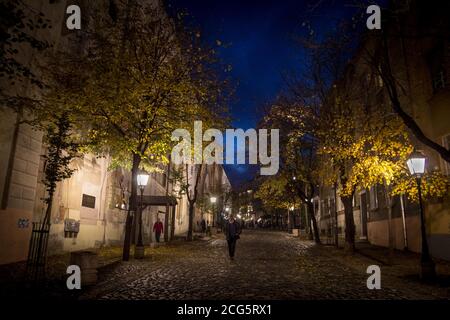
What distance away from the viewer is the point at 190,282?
9.67 meters

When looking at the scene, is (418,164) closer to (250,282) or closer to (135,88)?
(250,282)

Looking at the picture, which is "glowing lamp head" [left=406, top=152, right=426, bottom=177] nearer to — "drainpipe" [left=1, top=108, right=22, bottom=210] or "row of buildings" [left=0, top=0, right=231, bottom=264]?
"row of buildings" [left=0, top=0, right=231, bottom=264]

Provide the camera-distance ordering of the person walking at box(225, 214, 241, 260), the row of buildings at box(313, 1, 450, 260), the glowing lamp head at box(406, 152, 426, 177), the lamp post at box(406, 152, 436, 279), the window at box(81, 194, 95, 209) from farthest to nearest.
Result: the window at box(81, 194, 95, 209) < the person walking at box(225, 214, 241, 260) < the row of buildings at box(313, 1, 450, 260) < the glowing lamp head at box(406, 152, 426, 177) < the lamp post at box(406, 152, 436, 279)

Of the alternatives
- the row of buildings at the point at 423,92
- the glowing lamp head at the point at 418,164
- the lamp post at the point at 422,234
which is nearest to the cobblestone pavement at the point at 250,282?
the lamp post at the point at 422,234

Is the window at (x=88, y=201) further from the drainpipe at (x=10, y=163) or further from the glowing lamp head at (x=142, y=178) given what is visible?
the drainpipe at (x=10, y=163)

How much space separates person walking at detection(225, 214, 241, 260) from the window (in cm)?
843

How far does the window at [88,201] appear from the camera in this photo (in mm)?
19116

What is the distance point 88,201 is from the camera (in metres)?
19.6

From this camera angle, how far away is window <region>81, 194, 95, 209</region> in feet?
62.7

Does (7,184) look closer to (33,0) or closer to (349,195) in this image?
(33,0)

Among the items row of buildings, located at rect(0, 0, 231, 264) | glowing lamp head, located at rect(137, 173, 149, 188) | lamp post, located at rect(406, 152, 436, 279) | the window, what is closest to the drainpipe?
row of buildings, located at rect(0, 0, 231, 264)

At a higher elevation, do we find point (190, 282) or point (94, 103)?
point (94, 103)
